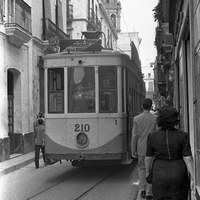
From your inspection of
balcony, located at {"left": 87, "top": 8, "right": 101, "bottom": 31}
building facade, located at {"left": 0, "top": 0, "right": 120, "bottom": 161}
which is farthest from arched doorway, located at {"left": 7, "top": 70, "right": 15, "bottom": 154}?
balcony, located at {"left": 87, "top": 8, "right": 101, "bottom": 31}

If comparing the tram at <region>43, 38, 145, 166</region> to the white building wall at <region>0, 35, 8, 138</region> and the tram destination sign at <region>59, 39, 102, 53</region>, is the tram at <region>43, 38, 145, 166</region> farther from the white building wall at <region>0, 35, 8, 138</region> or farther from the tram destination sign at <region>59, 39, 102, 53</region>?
the white building wall at <region>0, 35, 8, 138</region>

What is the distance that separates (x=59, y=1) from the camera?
80.4ft

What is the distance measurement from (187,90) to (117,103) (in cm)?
196

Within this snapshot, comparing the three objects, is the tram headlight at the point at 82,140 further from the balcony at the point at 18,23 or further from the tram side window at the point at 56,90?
the balcony at the point at 18,23

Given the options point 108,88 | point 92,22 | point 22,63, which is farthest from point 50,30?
point 108,88

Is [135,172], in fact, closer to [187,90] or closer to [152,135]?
[187,90]

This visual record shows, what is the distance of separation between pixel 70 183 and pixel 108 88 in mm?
2472

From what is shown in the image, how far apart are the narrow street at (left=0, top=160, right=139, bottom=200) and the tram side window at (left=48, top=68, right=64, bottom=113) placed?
1.83 meters

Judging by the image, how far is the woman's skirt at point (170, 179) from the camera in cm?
448

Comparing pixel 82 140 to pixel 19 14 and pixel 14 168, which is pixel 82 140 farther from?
pixel 19 14

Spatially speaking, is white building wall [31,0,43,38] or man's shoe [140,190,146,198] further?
white building wall [31,0,43,38]

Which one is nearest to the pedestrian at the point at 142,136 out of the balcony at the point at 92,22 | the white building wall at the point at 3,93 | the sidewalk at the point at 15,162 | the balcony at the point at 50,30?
Answer: the sidewalk at the point at 15,162

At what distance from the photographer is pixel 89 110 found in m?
10.1

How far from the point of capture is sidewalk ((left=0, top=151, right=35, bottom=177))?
1232 cm
